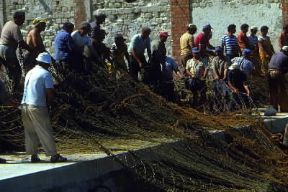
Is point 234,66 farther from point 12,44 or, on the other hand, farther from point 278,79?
point 12,44

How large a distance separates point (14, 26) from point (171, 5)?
36.3ft

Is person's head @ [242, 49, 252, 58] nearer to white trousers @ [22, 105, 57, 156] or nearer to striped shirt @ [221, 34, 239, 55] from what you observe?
striped shirt @ [221, 34, 239, 55]

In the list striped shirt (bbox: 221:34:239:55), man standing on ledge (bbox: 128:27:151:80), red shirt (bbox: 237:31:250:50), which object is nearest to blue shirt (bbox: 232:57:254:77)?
striped shirt (bbox: 221:34:239:55)

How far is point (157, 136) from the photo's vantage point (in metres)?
12.5

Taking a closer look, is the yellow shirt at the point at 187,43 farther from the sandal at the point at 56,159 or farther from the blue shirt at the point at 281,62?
the sandal at the point at 56,159

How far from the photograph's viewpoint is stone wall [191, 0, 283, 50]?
74.7ft

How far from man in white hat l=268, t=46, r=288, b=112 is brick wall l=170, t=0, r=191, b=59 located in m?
6.90

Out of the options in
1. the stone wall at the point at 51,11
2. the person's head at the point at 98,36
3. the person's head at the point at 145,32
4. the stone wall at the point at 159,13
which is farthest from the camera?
the stone wall at the point at 51,11

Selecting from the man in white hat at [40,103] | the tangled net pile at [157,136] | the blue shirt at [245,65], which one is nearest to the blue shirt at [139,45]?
the blue shirt at [245,65]

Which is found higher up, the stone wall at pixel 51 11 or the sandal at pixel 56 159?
the stone wall at pixel 51 11

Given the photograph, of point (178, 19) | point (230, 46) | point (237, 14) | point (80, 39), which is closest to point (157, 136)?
point (80, 39)

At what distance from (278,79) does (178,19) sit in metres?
7.49

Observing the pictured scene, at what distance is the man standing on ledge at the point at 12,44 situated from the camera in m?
13.7

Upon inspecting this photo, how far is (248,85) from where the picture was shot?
689 inches
